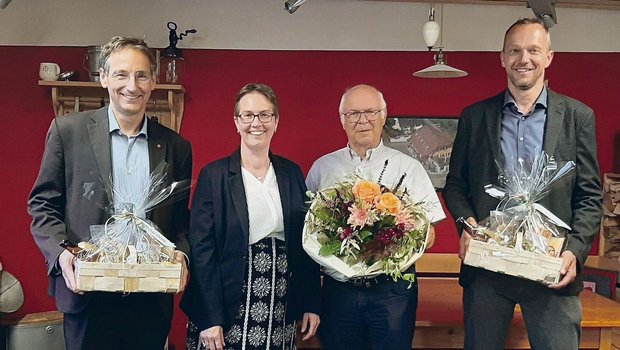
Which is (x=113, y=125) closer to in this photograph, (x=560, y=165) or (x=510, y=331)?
(x=560, y=165)

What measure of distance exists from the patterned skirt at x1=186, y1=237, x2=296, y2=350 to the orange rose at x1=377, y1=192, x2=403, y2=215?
0.45 metres

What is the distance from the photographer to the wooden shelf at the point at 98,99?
4.16 m

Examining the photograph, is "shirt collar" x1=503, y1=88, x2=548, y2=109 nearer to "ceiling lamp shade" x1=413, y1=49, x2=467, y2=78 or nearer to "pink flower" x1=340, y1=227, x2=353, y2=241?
"pink flower" x1=340, y1=227, x2=353, y2=241

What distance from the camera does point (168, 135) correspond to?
2.24 metres

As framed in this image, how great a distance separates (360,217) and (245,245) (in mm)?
457

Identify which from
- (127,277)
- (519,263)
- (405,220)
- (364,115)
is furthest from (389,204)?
(127,277)

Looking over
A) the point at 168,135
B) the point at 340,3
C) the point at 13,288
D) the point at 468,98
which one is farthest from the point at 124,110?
the point at 468,98

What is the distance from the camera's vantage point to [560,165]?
2.17m

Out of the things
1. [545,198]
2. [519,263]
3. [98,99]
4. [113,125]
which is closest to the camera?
[519,263]

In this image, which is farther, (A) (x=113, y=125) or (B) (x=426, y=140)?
(B) (x=426, y=140)

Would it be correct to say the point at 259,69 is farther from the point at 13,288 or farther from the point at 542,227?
the point at 542,227

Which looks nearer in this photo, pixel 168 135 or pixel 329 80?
pixel 168 135

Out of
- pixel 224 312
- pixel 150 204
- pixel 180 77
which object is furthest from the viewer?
pixel 180 77

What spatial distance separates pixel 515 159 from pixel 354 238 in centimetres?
70
